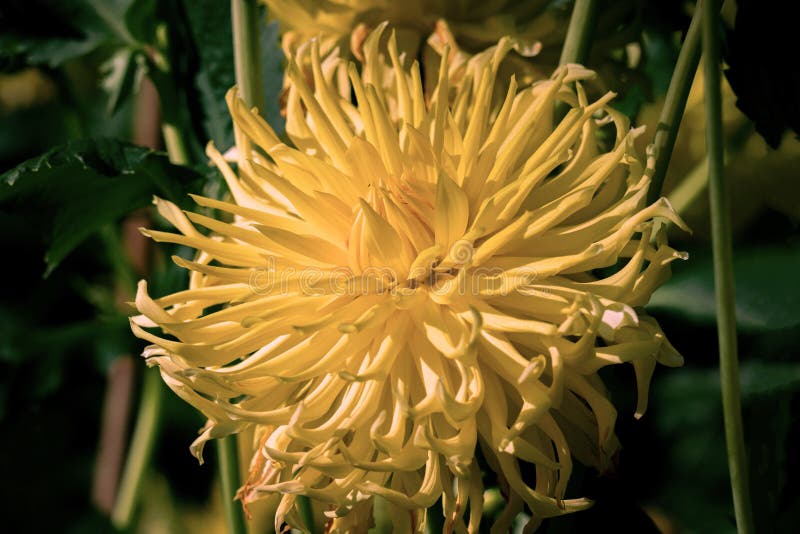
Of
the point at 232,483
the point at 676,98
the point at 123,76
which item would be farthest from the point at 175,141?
the point at 676,98

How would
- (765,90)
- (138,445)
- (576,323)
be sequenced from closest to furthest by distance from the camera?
(576,323)
(765,90)
(138,445)

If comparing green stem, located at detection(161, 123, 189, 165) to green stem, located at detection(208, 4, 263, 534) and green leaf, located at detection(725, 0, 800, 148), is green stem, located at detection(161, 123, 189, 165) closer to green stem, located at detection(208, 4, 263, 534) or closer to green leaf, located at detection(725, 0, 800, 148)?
green stem, located at detection(208, 4, 263, 534)

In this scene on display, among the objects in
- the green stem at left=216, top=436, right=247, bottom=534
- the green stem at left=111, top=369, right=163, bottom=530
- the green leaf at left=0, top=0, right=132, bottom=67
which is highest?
the green leaf at left=0, top=0, right=132, bottom=67

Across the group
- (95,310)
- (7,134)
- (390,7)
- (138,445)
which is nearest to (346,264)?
(390,7)

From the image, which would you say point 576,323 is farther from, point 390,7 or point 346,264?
point 390,7

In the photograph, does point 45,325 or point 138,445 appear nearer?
point 138,445

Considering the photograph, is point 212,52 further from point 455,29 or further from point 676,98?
point 676,98

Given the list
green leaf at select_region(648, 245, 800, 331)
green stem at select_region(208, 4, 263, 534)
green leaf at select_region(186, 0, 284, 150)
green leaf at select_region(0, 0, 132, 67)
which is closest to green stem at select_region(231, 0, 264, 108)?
green stem at select_region(208, 4, 263, 534)
